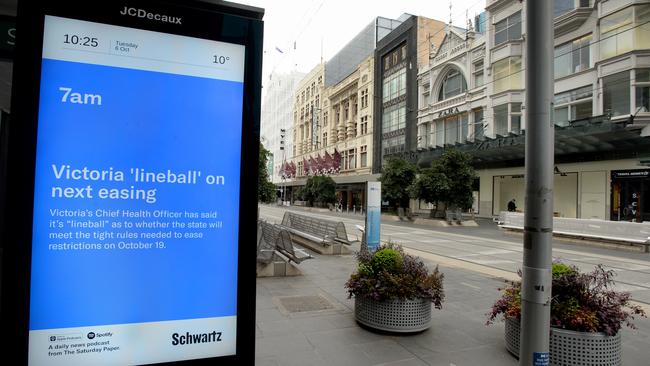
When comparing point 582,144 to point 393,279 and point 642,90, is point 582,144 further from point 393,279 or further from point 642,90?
point 393,279

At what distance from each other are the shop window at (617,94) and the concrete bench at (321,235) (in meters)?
20.0

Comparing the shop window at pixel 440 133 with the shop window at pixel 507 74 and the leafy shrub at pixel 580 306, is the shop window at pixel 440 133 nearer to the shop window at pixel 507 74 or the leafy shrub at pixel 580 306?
the shop window at pixel 507 74

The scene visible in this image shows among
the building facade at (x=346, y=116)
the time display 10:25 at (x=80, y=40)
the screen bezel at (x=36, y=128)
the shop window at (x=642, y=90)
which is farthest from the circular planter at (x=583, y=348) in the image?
the building facade at (x=346, y=116)

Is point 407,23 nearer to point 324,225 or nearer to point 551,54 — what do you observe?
point 324,225

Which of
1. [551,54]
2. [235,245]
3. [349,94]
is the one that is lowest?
[235,245]

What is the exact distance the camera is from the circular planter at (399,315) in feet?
17.2

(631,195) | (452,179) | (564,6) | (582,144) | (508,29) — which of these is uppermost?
(564,6)

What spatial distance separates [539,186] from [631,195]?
1089 inches

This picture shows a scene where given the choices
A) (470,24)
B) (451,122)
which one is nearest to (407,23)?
(470,24)

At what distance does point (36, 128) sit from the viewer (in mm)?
2078

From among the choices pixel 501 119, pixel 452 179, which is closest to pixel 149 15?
pixel 452 179

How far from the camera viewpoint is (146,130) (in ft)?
7.52

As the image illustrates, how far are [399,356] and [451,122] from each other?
39254mm

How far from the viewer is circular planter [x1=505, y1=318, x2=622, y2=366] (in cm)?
418
